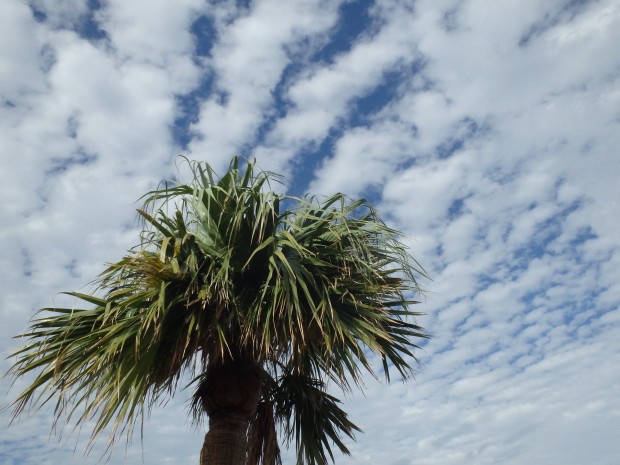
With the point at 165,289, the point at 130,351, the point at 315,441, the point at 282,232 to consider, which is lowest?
the point at 315,441

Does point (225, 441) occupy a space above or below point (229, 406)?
below

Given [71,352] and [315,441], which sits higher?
[71,352]

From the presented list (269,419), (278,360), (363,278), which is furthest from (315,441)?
(363,278)

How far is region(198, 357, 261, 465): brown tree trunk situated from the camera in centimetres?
535

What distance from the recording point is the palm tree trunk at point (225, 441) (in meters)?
5.31

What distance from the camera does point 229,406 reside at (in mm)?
5488

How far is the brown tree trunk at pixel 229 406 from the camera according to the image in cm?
535

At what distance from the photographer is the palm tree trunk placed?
209 inches

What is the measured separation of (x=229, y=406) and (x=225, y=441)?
32cm

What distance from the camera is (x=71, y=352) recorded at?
5414mm

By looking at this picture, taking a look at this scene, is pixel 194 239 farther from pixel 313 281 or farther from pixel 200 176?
pixel 313 281

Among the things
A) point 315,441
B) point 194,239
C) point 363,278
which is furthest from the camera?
point 315,441

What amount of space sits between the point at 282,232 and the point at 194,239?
2.83 ft

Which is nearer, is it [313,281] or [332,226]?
[313,281]
